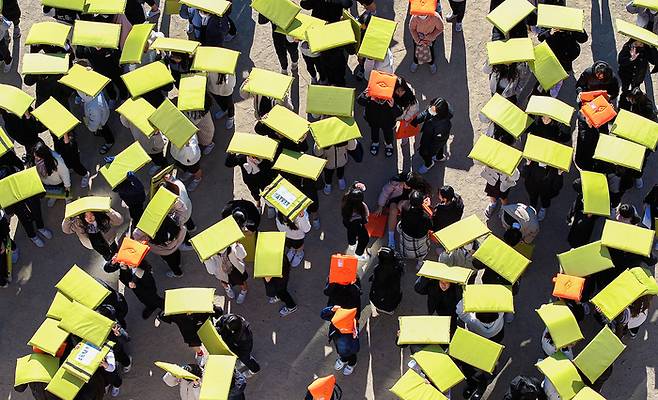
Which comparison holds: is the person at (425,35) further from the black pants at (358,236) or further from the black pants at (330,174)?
the black pants at (358,236)

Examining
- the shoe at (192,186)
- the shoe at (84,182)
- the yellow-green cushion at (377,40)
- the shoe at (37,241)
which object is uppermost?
the yellow-green cushion at (377,40)

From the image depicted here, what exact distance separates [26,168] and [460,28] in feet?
25.9

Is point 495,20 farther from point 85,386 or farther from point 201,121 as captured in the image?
point 85,386

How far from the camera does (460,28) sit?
55.1ft

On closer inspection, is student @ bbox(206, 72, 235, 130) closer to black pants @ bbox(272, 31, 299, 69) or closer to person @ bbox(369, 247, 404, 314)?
black pants @ bbox(272, 31, 299, 69)

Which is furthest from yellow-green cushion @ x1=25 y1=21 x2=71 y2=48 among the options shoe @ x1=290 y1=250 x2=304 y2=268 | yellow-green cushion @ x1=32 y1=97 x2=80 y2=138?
shoe @ x1=290 y1=250 x2=304 y2=268

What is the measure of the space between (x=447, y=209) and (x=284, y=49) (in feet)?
15.0

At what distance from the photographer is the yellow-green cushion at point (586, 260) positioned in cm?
1273

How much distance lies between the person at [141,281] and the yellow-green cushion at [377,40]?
4.78 m

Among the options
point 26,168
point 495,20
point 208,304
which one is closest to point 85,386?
point 208,304

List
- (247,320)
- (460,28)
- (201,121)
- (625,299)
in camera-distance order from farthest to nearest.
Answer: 1. (460,28)
2. (201,121)
3. (247,320)
4. (625,299)

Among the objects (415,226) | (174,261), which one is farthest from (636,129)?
(174,261)

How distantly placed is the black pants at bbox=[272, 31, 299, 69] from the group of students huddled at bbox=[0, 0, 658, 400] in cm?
4

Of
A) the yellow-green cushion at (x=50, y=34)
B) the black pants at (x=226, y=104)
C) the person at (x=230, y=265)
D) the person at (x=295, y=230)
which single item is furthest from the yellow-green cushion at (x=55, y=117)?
the person at (x=295, y=230)
